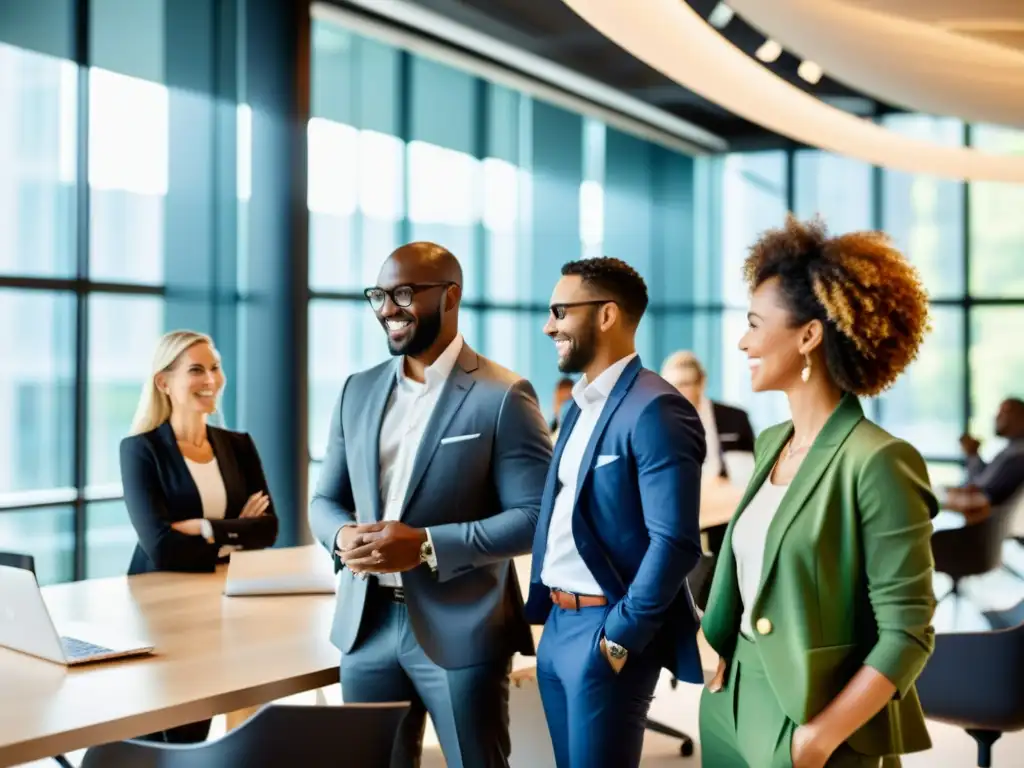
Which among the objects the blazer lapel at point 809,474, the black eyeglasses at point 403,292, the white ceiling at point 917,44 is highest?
the white ceiling at point 917,44

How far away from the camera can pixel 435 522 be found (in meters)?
2.76

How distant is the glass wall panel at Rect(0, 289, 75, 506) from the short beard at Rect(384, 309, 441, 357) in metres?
4.53

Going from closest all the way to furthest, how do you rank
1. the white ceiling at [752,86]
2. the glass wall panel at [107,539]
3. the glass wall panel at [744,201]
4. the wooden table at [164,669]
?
the wooden table at [164,669], the white ceiling at [752,86], the glass wall panel at [107,539], the glass wall panel at [744,201]

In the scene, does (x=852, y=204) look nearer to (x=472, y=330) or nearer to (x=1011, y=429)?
(x=472, y=330)

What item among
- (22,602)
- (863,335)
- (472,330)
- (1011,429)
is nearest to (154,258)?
(472,330)

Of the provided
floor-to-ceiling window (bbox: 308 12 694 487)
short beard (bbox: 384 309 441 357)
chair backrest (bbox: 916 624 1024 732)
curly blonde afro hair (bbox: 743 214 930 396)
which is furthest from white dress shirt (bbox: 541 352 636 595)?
floor-to-ceiling window (bbox: 308 12 694 487)

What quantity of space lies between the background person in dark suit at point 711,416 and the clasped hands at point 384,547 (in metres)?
3.60

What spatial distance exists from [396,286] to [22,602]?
1.15 meters

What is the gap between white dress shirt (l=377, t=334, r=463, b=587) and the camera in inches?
110

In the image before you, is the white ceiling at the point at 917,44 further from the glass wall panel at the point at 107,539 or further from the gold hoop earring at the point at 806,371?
the glass wall panel at the point at 107,539

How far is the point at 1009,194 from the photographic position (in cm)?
1256

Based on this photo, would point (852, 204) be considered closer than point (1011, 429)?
No

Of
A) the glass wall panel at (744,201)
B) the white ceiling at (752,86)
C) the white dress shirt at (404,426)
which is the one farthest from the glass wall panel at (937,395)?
the white dress shirt at (404,426)

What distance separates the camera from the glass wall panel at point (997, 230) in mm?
12594
